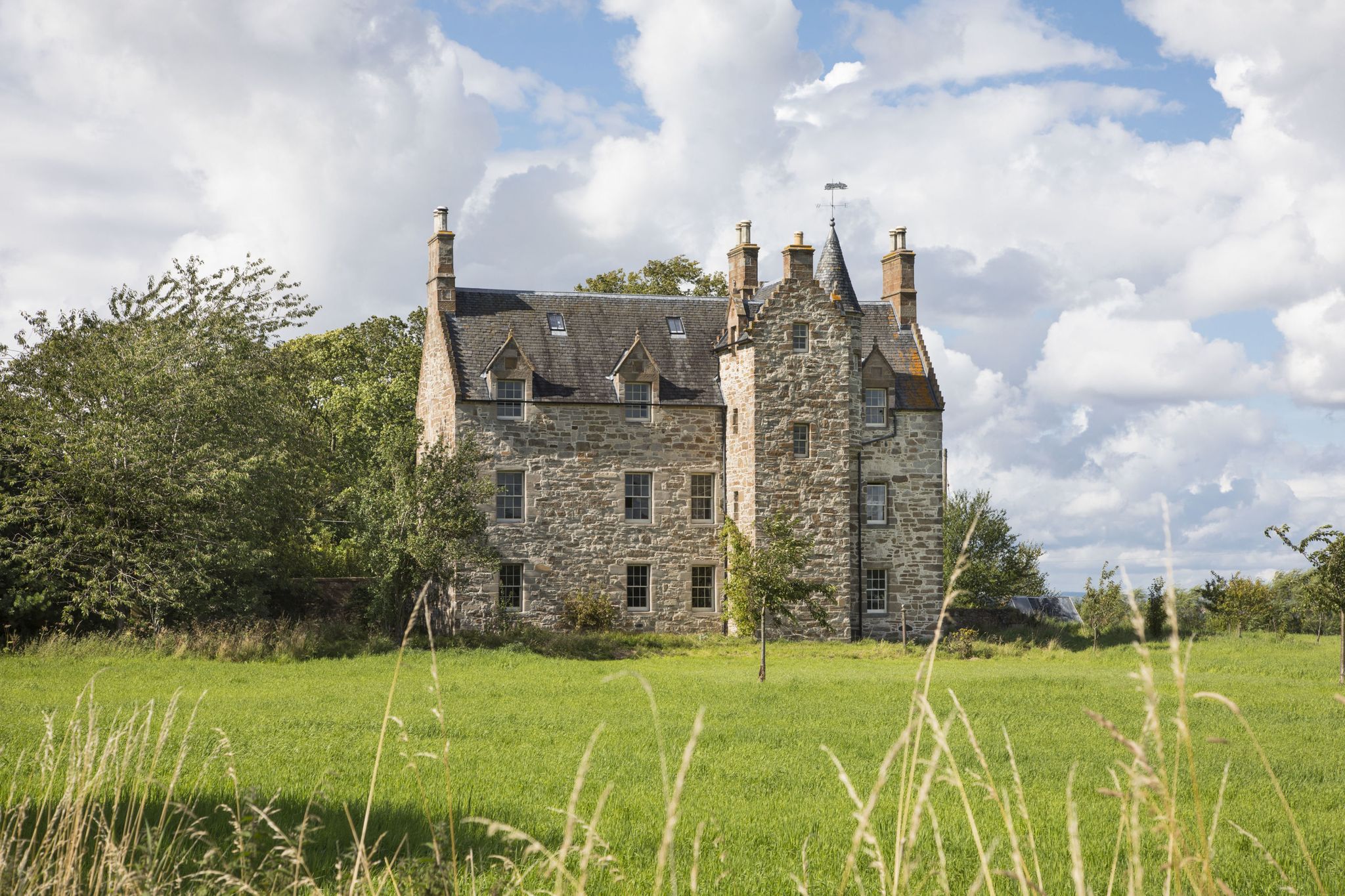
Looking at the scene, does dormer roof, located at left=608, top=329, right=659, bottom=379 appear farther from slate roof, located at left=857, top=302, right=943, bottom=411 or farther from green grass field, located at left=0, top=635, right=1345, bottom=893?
green grass field, located at left=0, top=635, right=1345, bottom=893

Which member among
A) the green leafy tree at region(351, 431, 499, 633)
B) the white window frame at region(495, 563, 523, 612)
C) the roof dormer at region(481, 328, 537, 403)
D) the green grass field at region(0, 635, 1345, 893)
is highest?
the roof dormer at region(481, 328, 537, 403)

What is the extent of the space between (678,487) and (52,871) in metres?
28.7

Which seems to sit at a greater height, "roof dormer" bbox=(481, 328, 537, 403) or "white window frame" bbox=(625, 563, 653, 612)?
"roof dormer" bbox=(481, 328, 537, 403)

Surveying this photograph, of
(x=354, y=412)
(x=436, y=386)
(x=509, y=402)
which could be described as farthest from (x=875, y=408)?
(x=354, y=412)

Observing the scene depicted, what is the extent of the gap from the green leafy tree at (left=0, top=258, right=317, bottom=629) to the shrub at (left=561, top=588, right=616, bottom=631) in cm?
809

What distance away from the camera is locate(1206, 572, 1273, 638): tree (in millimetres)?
39219

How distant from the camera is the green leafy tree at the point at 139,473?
2681 cm

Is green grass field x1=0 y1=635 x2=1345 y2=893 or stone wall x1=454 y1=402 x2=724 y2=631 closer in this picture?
green grass field x1=0 y1=635 x2=1345 y2=893

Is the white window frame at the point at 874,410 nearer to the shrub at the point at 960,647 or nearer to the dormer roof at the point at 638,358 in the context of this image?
the dormer roof at the point at 638,358

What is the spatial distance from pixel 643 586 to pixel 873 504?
7401 mm

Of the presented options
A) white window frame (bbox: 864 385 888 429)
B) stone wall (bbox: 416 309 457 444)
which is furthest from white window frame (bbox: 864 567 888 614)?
stone wall (bbox: 416 309 457 444)

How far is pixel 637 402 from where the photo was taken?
35125 mm

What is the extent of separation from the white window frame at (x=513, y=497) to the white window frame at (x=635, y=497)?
2.87 metres

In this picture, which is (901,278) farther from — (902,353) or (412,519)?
(412,519)
